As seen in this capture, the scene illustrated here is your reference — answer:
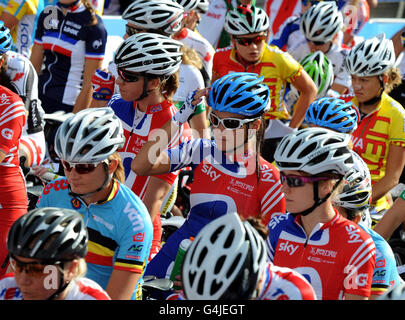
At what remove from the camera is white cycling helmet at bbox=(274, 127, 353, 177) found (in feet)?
16.7

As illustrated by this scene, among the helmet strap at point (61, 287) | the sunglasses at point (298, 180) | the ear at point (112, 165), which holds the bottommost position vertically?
the helmet strap at point (61, 287)

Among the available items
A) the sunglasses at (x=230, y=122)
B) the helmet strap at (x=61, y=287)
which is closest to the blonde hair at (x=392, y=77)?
the sunglasses at (x=230, y=122)

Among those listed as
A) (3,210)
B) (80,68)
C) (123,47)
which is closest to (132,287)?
(3,210)

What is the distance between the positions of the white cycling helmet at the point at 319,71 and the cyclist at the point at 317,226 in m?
4.44

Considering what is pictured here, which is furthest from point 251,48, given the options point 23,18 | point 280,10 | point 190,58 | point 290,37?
point 280,10

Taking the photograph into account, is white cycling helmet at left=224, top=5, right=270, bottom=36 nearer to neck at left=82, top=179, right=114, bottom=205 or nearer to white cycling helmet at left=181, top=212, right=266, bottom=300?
neck at left=82, top=179, right=114, bottom=205

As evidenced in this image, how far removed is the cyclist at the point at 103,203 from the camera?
485 cm

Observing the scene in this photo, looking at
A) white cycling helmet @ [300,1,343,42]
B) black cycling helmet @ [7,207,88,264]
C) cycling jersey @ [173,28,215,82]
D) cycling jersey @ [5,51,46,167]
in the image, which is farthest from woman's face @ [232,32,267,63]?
black cycling helmet @ [7,207,88,264]

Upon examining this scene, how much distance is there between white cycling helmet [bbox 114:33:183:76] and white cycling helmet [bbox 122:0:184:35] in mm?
997

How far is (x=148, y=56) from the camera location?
667 cm

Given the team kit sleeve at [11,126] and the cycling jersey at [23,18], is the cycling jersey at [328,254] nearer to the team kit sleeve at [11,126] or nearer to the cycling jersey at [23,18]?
the team kit sleeve at [11,126]

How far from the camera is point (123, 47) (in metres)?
6.76
